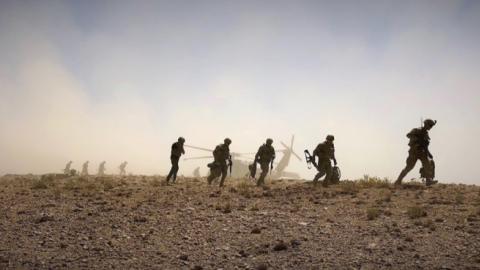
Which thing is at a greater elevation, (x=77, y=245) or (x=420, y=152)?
(x=420, y=152)

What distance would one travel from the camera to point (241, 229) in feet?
33.3

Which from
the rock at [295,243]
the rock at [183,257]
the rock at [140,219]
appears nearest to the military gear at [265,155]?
the rock at [140,219]

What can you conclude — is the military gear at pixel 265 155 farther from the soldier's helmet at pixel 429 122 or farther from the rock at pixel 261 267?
the rock at pixel 261 267

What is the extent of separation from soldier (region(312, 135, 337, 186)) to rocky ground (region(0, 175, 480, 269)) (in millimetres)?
1402

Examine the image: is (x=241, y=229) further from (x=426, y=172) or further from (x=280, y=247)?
(x=426, y=172)

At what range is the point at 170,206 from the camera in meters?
12.5

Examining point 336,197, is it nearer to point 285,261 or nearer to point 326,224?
point 326,224

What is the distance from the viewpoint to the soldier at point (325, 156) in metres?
16.2

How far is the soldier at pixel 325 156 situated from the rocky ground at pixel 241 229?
1402mm

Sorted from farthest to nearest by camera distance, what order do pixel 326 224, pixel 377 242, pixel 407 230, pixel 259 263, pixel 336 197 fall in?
pixel 336 197 < pixel 326 224 < pixel 407 230 < pixel 377 242 < pixel 259 263

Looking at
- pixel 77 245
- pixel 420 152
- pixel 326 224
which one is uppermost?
pixel 420 152

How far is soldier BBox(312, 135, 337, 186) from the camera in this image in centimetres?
1616

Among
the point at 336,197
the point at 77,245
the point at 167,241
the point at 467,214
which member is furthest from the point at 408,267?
the point at 77,245

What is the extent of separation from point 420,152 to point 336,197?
4593mm
